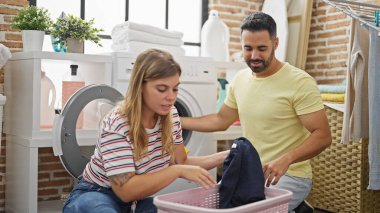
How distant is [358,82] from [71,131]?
159 cm

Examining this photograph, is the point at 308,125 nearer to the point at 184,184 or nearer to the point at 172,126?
the point at 172,126

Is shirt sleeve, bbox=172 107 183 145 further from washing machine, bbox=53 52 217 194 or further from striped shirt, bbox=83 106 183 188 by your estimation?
washing machine, bbox=53 52 217 194

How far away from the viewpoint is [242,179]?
5.86ft

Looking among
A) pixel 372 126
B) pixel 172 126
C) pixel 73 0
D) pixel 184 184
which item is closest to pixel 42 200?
pixel 184 184

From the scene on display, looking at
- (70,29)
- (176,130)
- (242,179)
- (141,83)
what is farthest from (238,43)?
(242,179)

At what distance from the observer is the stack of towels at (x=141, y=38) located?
10.5 feet

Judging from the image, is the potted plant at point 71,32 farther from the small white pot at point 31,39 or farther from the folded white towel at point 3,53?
the folded white towel at point 3,53

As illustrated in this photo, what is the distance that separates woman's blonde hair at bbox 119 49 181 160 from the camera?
Result: 1.88 meters

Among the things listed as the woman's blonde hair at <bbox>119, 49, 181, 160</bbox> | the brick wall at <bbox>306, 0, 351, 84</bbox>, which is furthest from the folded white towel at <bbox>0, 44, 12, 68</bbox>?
the brick wall at <bbox>306, 0, 351, 84</bbox>

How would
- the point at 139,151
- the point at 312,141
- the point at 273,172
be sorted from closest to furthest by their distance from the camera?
the point at 139,151 → the point at 273,172 → the point at 312,141

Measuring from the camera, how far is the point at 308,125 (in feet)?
7.70

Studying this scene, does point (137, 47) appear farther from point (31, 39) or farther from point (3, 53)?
point (3, 53)

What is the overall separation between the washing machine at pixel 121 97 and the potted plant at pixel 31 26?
466 mm

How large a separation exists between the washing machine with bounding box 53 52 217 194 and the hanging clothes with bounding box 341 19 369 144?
1.08 metres
